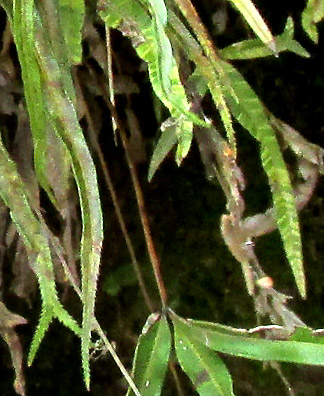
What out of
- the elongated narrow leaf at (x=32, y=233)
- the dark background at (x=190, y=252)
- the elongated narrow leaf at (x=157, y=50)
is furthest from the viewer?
the dark background at (x=190, y=252)

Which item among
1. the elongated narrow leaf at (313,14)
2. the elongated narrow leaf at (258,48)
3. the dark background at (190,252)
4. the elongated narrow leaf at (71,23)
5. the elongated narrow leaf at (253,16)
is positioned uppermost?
the elongated narrow leaf at (71,23)

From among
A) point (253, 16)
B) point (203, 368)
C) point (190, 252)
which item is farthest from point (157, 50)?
point (190, 252)

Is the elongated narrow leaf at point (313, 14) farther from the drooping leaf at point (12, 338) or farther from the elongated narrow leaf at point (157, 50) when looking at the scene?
the drooping leaf at point (12, 338)

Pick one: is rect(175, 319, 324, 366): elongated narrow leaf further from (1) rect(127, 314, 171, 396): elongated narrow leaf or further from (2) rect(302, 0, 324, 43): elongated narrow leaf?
(2) rect(302, 0, 324, 43): elongated narrow leaf

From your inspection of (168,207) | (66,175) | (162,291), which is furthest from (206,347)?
(168,207)

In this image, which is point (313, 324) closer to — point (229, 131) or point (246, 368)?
point (246, 368)

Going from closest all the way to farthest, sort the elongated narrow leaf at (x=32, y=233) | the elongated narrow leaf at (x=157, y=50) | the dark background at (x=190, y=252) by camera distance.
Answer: the elongated narrow leaf at (x=157, y=50) → the elongated narrow leaf at (x=32, y=233) → the dark background at (x=190, y=252)

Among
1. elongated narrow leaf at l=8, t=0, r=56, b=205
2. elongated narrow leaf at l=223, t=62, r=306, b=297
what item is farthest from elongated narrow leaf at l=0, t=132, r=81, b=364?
elongated narrow leaf at l=223, t=62, r=306, b=297

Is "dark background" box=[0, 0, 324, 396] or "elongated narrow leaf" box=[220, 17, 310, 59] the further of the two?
"dark background" box=[0, 0, 324, 396]

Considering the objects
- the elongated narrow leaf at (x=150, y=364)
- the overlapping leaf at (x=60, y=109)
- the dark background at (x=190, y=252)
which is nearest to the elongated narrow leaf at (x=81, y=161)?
the overlapping leaf at (x=60, y=109)
